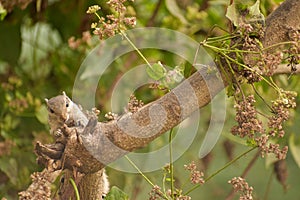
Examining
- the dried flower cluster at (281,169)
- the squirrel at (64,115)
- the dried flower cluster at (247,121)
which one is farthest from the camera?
the dried flower cluster at (281,169)

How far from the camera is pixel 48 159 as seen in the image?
3.54 ft

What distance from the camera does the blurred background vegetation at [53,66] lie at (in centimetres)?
167

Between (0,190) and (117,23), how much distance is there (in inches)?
29.5

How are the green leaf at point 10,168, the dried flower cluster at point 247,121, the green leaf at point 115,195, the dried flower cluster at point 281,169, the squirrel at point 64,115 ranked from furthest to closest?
the dried flower cluster at point 281,169
the green leaf at point 10,168
the squirrel at point 64,115
the green leaf at point 115,195
the dried flower cluster at point 247,121

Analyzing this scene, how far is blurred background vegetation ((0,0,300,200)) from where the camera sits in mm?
1668

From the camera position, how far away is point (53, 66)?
194cm

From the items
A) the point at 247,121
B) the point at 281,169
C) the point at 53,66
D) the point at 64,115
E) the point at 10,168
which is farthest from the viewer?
the point at 53,66

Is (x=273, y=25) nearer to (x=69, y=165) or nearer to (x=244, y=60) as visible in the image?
(x=244, y=60)

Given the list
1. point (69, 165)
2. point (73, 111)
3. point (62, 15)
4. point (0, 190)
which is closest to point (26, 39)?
point (62, 15)

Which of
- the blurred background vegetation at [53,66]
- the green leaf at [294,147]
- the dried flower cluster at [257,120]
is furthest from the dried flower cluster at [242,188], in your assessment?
the green leaf at [294,147]

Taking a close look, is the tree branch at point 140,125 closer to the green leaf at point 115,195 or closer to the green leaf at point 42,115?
the green leaf at point 115,195

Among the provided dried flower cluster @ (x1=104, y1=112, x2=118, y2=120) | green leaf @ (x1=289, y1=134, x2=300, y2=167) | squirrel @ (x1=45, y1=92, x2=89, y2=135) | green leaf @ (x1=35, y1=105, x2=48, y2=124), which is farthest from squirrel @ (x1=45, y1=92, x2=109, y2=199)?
green leaf @ (x1=289, y1=134, x2=300, y2=167)

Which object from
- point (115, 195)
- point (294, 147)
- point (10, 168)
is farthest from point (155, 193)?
point (294, 147)

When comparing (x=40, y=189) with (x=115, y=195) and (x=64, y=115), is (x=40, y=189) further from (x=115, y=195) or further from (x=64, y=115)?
(x=64, y=115)
